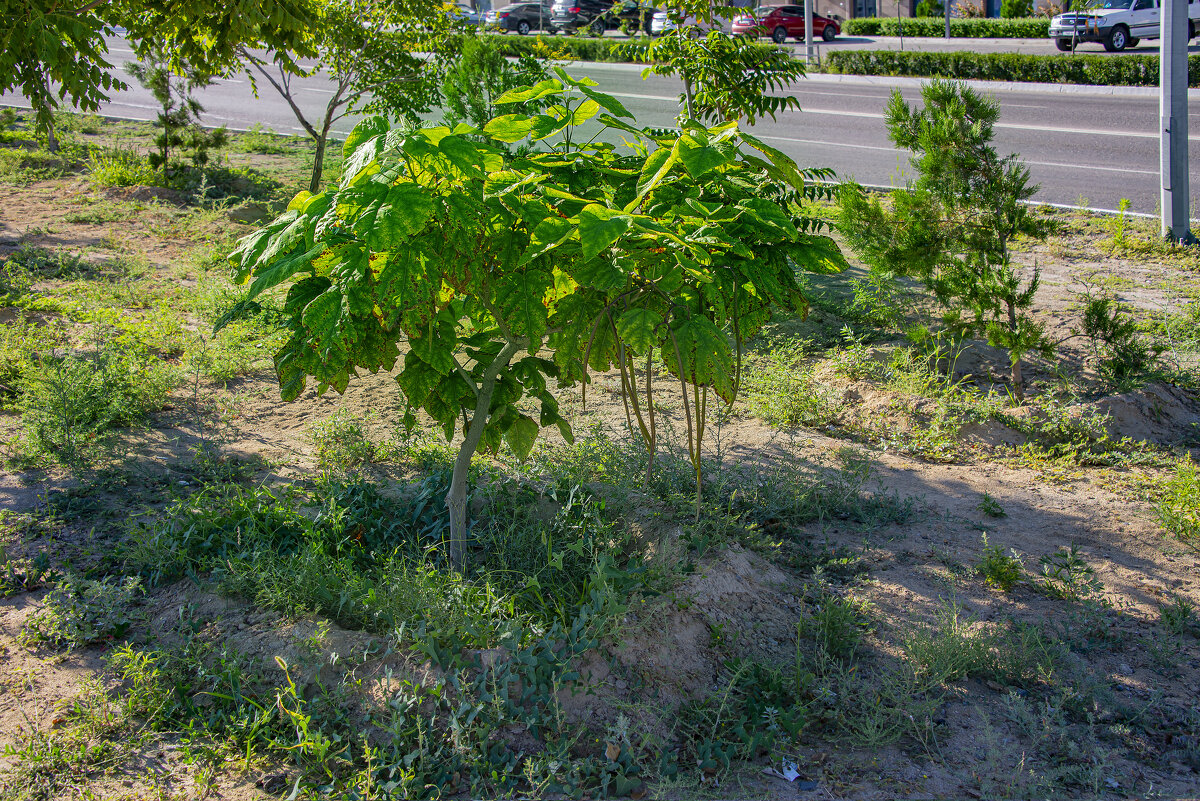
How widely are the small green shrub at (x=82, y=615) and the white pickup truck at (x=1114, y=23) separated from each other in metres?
26.2

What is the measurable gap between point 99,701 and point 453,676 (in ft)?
4.23

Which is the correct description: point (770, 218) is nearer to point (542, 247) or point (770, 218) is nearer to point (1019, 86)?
point (542, 247)

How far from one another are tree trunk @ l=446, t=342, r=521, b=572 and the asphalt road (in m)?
6.43

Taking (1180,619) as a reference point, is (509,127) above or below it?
above

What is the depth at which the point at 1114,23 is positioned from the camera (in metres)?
23.1

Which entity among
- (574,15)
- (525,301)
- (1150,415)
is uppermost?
(574,15)

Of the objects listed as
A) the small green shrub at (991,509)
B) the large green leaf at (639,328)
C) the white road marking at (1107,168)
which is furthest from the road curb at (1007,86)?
the large green leaf at (639,328)

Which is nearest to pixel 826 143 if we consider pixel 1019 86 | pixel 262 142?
pixel 1019 86

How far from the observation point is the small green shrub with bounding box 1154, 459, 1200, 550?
407cm

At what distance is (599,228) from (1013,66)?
21.0 m

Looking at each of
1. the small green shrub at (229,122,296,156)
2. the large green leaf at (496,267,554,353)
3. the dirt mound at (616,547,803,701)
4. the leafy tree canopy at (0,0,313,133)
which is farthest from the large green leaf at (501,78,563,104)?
the small green shrub at (229,122,296,156)

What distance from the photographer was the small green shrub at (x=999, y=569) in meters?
3.71

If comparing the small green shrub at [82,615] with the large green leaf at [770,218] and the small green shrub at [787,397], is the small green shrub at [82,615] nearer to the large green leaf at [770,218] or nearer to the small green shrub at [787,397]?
the large green leaf at [770,218]

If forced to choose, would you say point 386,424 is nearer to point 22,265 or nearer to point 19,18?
point 19,18
